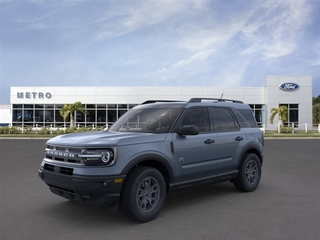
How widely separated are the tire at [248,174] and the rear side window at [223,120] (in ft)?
2.51

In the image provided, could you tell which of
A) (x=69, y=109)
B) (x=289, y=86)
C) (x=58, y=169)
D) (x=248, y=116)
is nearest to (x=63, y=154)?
(x=58, y=169)

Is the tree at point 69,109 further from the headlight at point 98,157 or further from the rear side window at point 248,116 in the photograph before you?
the headlight at point 98,157

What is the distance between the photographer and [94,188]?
4.46 metres

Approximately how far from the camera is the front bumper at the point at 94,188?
4.47 m

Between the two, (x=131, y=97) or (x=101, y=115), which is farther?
(x=101, y=115)

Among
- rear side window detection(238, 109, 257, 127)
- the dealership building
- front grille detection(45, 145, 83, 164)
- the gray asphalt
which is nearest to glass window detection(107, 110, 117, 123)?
the dealership building

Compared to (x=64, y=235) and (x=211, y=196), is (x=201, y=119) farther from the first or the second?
(x=64, y=235)

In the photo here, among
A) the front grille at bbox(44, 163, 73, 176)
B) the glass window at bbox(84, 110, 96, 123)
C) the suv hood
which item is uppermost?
the glass window at bbox(84, 110, 96, 123)

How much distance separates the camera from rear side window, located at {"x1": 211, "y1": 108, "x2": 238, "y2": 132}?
6.37 m

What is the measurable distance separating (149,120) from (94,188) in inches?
72.2

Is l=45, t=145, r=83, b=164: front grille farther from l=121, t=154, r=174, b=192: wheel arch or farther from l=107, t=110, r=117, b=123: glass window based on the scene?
l=107, t=110, r=117, b=123: glass window

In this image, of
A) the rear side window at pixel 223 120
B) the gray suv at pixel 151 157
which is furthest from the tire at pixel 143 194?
the rear side window at pixel 223 120

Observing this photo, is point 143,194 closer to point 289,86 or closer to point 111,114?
point 111,114

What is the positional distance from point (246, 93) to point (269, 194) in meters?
30.5
